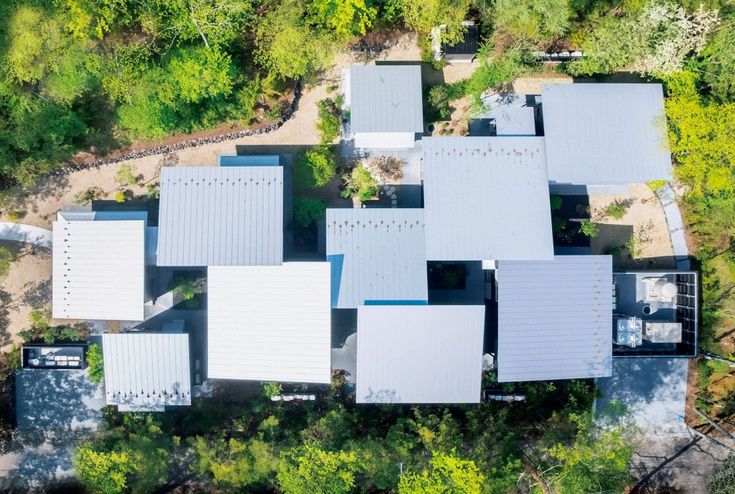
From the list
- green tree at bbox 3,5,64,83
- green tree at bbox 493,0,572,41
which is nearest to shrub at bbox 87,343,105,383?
green tree at bbox 3,5,64,83

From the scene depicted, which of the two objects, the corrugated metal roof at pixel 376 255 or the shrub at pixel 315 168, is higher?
the shrub at pixel 315 168

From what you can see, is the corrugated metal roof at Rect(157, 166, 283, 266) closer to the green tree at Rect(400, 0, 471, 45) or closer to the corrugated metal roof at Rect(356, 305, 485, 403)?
the corrugated metal roof at Rect(356, 305, 485, 403)

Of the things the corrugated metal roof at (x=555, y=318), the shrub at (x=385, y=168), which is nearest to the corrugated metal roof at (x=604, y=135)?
the corrugated metal roof at (x=555, y=318)

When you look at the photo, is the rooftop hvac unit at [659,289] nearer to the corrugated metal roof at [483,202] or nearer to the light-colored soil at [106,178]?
the corrugated metal roof at [483,202]

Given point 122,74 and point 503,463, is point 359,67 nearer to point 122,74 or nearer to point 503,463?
point 122,74

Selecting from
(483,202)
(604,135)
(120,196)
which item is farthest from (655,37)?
(120,196)
